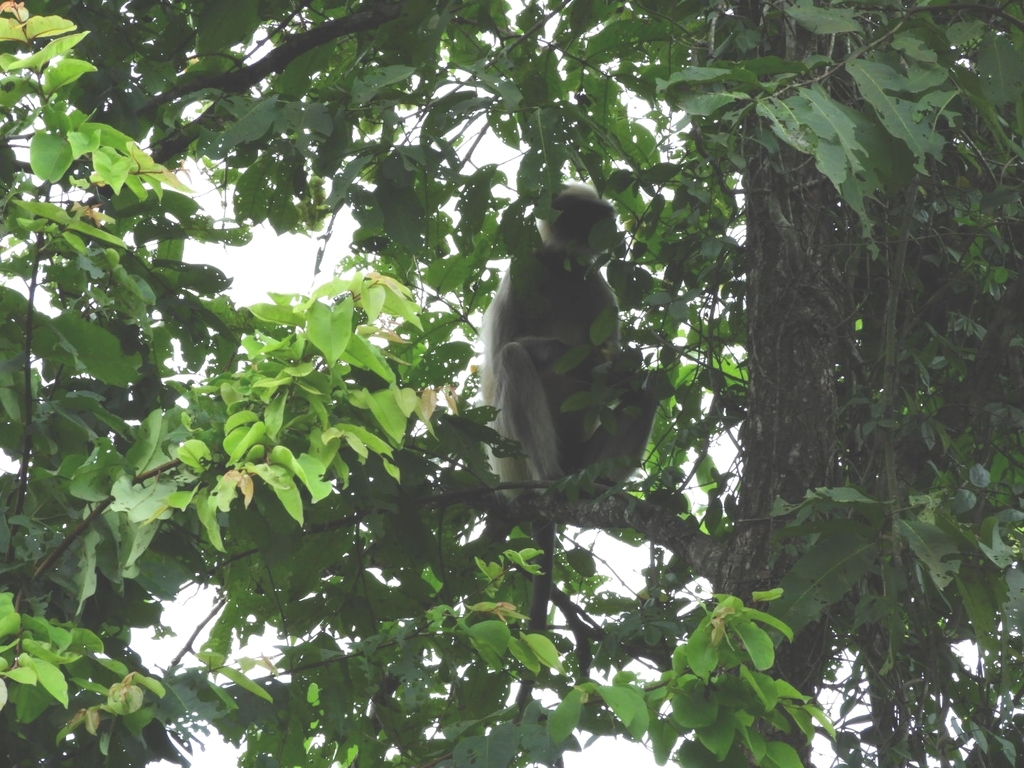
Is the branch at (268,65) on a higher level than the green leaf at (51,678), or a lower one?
higher

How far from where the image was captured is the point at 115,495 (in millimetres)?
1348

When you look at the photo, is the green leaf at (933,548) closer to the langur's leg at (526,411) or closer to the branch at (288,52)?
the branch at (288,52)

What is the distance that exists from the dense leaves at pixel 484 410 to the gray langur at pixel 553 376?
11.1 inches

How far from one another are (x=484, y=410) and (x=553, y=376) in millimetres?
1944

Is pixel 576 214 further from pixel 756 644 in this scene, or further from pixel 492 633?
pixel 756 644

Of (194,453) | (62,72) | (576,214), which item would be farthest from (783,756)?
(576,214)

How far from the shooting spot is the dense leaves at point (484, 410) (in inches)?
57.2

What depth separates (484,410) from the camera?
297cm

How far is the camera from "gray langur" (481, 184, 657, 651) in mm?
4152

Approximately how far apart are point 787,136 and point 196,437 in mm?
896

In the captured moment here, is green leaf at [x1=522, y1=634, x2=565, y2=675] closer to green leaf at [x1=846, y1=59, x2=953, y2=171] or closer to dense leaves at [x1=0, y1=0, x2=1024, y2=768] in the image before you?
dense leaves at [x1=0, y1=0, x2=1024, y2=768]

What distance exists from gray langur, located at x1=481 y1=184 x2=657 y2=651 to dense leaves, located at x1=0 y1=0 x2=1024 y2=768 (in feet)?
0.93

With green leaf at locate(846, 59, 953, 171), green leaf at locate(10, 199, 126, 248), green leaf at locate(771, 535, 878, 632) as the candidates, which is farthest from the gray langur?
green leaf at locate(10, 199, 126, 248)

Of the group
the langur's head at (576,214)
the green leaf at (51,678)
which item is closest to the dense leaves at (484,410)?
the green leaf at (51,678)
